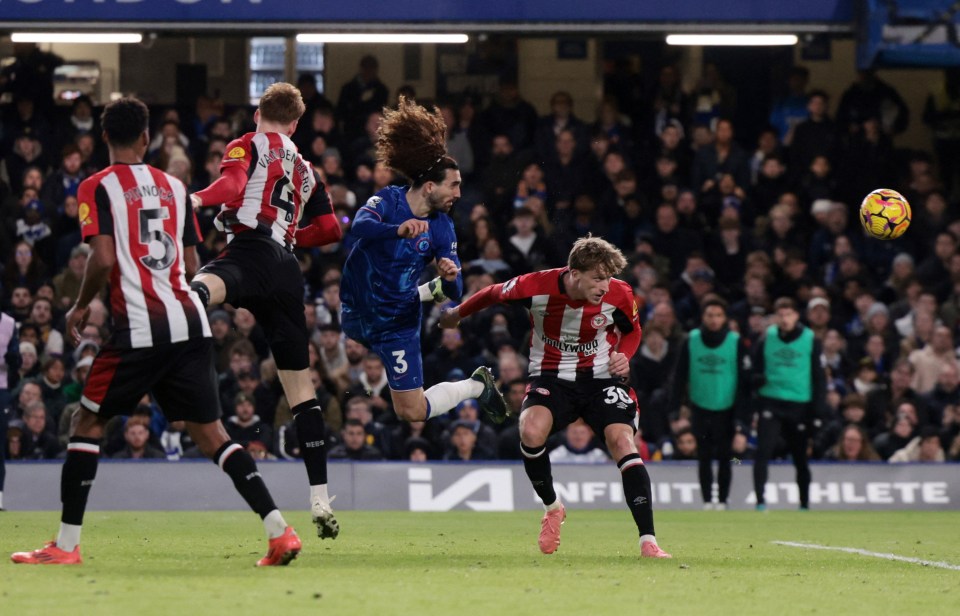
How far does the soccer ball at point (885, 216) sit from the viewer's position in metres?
13.4

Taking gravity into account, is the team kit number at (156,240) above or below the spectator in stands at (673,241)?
below

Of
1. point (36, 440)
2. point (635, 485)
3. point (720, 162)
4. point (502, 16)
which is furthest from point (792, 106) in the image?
point (635, 485)

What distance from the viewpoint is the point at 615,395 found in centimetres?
950

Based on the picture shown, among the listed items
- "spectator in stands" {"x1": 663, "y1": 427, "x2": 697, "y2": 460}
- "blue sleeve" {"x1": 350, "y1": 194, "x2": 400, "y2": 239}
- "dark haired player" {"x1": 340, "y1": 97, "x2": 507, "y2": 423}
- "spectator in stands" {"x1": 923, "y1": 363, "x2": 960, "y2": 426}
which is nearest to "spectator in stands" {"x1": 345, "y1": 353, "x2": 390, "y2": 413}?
"spectator in stands" {"x1": 663, "y1": 427, "x2": 697, "y2": 460}

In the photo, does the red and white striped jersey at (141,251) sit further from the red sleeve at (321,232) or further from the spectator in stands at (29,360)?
the spectator in stands at (29,360)

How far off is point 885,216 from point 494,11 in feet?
19.7

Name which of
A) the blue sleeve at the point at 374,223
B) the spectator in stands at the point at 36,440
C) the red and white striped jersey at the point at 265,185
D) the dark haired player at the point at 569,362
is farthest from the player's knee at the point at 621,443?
the spectator in stands at the point at 36,440

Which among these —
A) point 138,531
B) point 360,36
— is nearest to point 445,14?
point 360,36

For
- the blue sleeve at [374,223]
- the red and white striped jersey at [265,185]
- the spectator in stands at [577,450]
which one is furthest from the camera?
the spectator in stands at [577,450]

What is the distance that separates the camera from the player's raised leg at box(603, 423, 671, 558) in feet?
29.9

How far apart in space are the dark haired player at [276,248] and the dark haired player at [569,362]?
962mm

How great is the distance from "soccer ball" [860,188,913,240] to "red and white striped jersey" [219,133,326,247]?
5813 mm

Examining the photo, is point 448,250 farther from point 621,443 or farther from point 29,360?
point 29,360

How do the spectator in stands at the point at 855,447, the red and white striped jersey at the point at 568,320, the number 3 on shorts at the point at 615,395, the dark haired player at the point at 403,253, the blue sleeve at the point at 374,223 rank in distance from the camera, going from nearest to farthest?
the number 3 on shorts at the point at 615,395
the red and white striped jersey at the point at 568,320
the blue sleeve at the point at 374,223
the dark haired player at the point at 403,253
the spectator in stands at the point at 855,447
